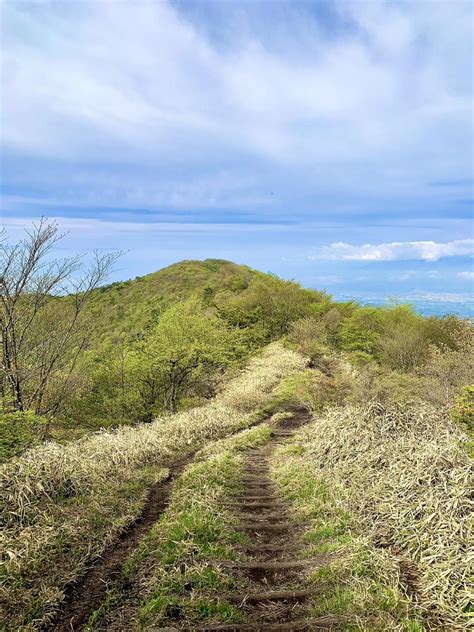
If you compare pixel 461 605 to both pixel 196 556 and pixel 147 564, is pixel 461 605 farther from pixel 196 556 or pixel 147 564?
pixel 147 564

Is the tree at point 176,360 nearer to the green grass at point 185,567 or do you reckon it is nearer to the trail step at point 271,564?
the green grass at point 185,567

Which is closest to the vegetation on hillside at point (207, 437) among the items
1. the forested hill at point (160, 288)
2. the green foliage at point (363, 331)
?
the green foliage at point (363, 331)

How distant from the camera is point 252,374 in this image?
77.6 ft

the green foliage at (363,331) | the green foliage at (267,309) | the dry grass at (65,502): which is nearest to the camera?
the dry grass at (65,502)

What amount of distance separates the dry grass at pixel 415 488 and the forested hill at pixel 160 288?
128 feet

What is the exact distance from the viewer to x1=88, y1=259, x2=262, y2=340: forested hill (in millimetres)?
53625

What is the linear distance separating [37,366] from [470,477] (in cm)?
1287

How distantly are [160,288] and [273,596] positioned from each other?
2795 inches

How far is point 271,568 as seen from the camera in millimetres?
5188

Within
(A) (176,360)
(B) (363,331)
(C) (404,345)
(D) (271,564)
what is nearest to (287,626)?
(D) (271,564)

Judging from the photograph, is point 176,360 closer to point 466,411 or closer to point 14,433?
point 14,433

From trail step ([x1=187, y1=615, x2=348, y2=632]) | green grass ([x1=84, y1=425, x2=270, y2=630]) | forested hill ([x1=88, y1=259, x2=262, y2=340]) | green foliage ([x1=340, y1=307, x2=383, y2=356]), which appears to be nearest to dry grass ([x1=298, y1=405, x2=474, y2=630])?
trail step ([x1=187, y1=615, x2=348, y2=632])

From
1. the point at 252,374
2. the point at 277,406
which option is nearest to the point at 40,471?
the point at 277,406

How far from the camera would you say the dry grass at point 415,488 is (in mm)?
4492
